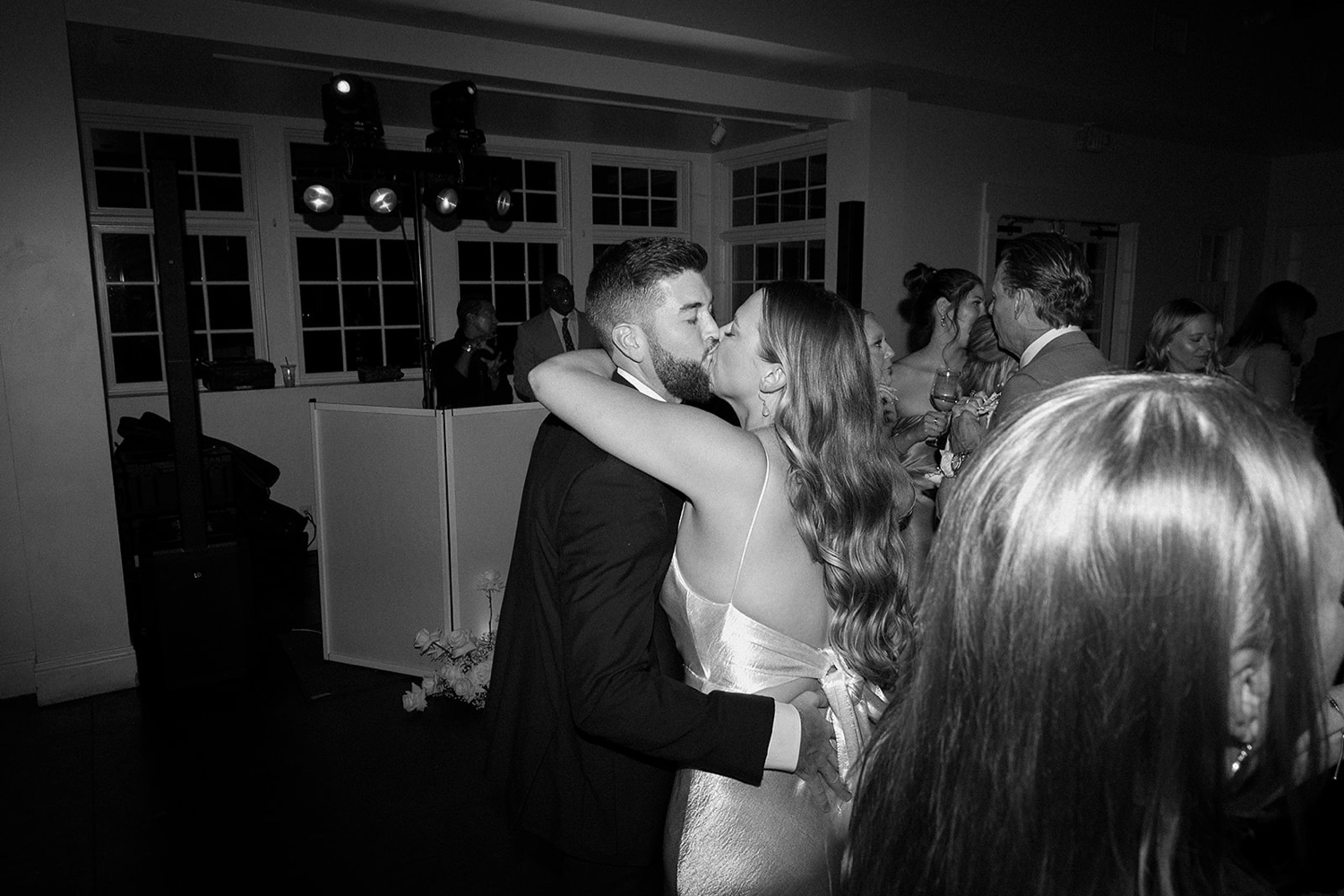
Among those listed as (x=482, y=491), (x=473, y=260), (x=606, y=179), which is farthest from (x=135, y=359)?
(x=606, y=179)

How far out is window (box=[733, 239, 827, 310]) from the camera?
24.6 feet

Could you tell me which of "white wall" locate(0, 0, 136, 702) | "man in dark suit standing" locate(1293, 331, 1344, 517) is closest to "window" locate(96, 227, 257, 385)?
"white wall" locate(0, 0, 136, 702)

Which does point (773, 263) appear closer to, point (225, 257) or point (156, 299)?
point (225, 257)

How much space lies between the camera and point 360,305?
7.15 metres

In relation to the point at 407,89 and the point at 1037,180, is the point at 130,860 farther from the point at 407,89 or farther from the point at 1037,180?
the point at 1037,180

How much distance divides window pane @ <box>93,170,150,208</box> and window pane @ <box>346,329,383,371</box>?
172cm

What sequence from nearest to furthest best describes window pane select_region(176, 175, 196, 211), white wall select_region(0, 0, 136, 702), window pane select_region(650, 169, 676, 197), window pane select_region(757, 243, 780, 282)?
white wall select_region(0, 0, 136, 702) < window pane select_region(176, 175, 196, 211) < window pane select_region(757, 243, 780, 282) < window pane select_region(650, 169, 676, 197)

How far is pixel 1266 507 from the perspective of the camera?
566 mm

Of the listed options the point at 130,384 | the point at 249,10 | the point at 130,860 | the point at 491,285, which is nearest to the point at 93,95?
the point at 130,384

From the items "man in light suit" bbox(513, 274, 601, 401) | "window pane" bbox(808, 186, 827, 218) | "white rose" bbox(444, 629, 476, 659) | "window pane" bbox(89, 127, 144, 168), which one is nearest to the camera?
"white rose" bbox(444, 629, 476, 659)

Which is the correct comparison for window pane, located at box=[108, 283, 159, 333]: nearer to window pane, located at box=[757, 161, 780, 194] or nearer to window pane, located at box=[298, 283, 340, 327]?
window pane, located at box=[298, 283, 340, 327]

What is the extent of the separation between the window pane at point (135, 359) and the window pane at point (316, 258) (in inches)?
47.6

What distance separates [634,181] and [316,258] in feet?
10.3

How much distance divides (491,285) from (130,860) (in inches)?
224
